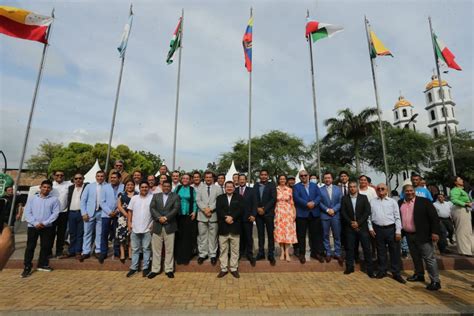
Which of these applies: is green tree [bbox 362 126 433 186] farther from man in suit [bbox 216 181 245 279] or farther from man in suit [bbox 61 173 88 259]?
man in suit [bbox 61 173 88 259]

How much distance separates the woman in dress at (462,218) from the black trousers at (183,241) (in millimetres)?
6594

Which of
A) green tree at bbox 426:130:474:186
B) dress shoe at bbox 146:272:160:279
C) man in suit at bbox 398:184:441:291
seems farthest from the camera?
green tree at bbox 426:130:474:186

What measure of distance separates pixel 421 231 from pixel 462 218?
8.13ft

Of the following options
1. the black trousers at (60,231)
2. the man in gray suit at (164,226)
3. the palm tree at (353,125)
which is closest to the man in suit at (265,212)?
the man in gray suit at (164,226)

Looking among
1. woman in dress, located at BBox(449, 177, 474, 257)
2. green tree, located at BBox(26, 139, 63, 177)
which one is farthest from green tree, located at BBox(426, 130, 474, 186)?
green tree, located at BBox(26, 139, 63, 177)

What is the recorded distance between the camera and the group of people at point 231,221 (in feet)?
18.6

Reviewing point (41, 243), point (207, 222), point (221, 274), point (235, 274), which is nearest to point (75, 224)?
point (41, 243)

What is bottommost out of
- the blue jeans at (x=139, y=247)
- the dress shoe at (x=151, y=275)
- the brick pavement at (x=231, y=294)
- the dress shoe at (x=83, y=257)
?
the brick pavement at (x=231, y=294)

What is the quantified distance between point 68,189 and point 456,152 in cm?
3971

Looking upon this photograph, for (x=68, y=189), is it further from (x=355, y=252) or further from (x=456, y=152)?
(x=456, y=152)

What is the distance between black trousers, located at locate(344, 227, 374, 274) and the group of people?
2 cm

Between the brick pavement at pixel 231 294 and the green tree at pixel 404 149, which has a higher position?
the green tree at pixel 404 149

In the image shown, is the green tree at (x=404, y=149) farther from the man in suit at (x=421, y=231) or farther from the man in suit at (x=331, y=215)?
the man in suit at (x=421, y=231)

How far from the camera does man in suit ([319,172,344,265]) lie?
629 centimetres
